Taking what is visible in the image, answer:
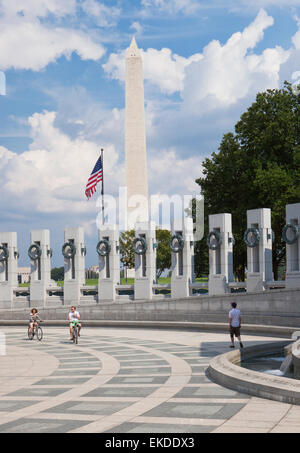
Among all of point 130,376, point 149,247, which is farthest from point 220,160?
point 130,376

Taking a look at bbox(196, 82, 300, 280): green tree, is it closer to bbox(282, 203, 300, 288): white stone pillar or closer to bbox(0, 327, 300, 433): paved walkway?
bbox(282, 203, 300, 288): white stone pillar

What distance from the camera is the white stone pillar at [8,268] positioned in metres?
42.7

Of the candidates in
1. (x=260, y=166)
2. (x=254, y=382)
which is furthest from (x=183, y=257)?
(x=254, y=382)

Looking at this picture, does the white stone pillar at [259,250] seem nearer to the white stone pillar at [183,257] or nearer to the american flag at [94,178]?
the white stone pillar at [183,257]

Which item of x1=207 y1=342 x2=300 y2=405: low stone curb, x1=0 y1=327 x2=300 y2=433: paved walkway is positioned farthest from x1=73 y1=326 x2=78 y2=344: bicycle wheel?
x1=207 y1=342 x2=300 y2=405: low stone curb

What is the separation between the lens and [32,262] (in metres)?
41.8

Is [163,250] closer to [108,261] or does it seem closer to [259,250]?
[108,261]

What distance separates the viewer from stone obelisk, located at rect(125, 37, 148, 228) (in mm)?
64375

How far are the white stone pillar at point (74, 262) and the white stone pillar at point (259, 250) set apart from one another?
1249 cm

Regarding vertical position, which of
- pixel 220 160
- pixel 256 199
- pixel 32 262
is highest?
pixel 220 160

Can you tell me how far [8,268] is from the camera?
4281 cm

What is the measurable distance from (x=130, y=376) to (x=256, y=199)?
3059cm

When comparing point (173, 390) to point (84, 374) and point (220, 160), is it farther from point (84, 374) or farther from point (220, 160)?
point (220, 160)

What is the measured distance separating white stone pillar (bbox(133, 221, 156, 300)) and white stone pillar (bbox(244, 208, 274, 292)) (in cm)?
702
